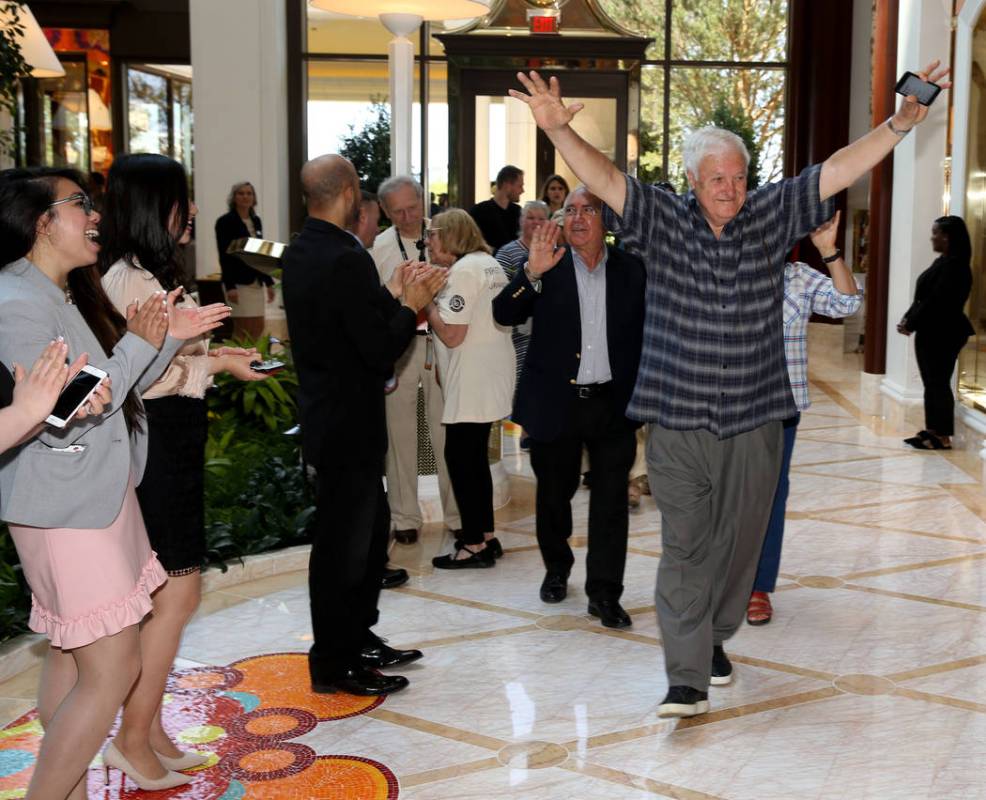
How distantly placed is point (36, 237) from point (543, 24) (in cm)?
1076

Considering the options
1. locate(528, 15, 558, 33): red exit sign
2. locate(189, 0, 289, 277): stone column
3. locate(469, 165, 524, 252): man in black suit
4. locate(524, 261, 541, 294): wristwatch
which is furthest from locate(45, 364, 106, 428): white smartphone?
locate(189, 0, 289, 277): stone column

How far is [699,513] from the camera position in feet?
12.2

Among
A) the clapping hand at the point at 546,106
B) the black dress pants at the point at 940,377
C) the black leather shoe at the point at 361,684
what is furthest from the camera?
the black dress pants at the point at 940,377

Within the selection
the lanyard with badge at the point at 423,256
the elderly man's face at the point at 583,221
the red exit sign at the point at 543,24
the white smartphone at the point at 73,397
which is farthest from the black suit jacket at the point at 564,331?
the red exit sign at the point at 543,24

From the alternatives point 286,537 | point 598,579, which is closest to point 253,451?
point 286,537

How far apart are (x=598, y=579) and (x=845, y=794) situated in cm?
154

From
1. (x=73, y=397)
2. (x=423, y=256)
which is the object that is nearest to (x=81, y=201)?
(x=73, y=397)

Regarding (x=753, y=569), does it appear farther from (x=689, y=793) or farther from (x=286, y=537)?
(x=286, y=537)

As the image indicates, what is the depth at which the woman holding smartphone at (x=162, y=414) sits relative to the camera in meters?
3.08

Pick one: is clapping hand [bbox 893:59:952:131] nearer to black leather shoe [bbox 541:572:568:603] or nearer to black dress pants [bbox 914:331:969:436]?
black leather shoe [bbox 541:572:568:603]

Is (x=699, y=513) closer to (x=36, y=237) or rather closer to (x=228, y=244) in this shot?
(x=36, y=237)

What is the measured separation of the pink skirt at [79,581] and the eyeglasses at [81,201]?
0.61 m

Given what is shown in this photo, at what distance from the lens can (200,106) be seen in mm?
13320

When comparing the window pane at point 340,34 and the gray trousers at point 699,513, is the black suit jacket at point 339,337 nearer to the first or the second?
the gray trousers at point 699,513
